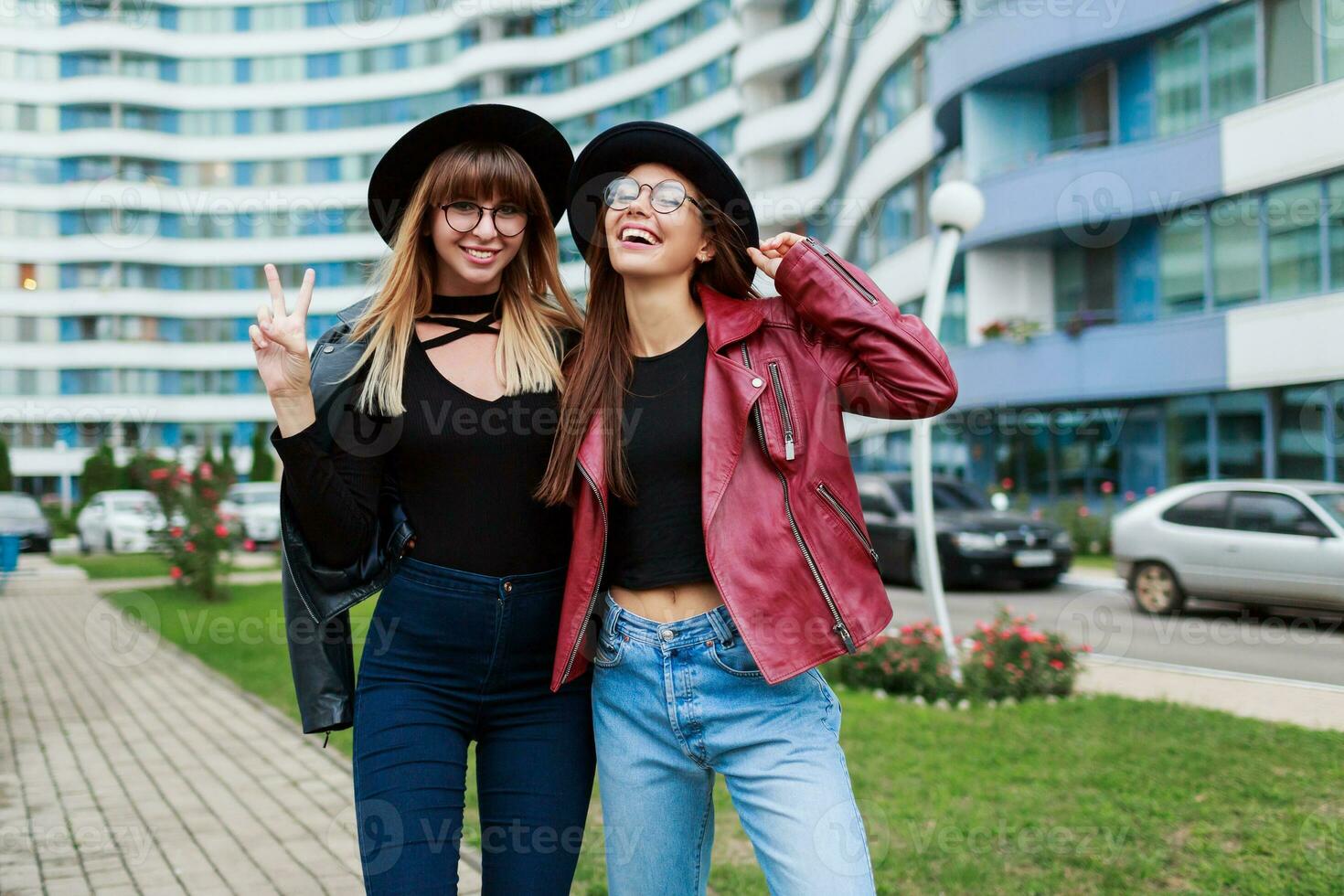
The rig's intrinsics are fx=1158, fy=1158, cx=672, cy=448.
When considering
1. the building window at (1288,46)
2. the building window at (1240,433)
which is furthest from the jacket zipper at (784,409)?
the building window at (1288,46)

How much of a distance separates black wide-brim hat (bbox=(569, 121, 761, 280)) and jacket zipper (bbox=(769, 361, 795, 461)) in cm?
38

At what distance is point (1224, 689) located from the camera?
26.8ft

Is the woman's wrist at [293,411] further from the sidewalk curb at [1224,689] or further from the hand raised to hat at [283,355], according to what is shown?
the sidewalk curb at [1224,689]

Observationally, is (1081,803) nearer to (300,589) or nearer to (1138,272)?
(300,589)

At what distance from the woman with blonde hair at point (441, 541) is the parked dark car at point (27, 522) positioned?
2611cm

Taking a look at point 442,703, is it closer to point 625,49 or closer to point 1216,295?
point 1216,295

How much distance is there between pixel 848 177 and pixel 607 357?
33365mm

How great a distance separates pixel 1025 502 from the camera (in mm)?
20109

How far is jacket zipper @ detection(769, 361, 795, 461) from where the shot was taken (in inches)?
94.9

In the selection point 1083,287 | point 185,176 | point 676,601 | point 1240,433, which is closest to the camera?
point 676,601

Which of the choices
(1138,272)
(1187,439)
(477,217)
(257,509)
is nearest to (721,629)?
(477,217)

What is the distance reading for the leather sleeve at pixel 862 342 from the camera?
8.03 ft

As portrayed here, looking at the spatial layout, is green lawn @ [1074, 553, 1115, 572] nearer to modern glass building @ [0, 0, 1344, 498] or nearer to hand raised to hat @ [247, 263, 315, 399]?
modern glass building @ [0, 0, 1344, 498]

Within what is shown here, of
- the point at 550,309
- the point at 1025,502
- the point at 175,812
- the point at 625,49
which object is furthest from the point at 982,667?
the point at 625,49
